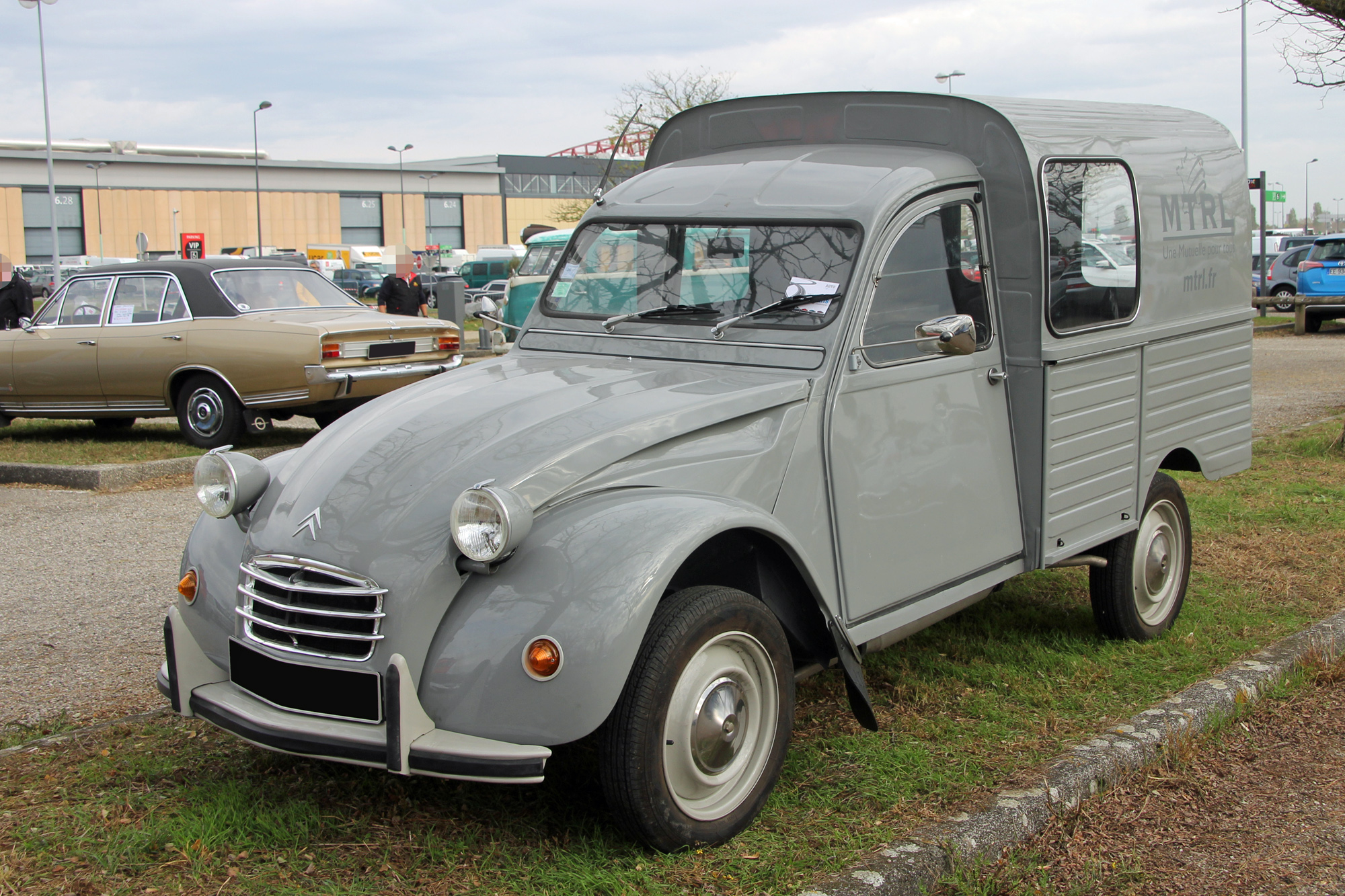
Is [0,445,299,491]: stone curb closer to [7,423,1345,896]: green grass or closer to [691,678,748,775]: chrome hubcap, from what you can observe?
[7,423,1345,896]: green grass

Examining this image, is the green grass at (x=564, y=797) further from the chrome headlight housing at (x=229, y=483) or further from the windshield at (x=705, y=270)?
the windshield at (x=705, y=270)

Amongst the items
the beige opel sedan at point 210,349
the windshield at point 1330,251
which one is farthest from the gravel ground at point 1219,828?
the windshield at point 1330,251

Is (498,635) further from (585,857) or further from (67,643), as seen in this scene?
(67,643)

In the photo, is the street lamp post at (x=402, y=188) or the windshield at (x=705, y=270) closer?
the windshield at (x=705, y=270)

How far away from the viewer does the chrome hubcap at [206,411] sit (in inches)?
426

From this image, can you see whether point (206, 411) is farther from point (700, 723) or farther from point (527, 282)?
point (700, 723)

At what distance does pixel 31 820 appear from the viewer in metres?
3.50

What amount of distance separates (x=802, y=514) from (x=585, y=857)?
1.20 metres

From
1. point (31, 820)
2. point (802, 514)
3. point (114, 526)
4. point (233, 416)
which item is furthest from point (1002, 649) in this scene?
point (233, 416)

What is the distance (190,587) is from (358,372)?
7076 millimetres

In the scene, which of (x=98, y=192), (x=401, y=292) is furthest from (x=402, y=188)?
(x=401, y=292)

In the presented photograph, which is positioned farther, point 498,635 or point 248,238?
point 248,238

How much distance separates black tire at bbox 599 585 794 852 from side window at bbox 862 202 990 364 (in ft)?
3.76

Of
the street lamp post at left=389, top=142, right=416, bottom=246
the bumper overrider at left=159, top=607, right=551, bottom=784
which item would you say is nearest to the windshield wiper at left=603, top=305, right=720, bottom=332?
the bumper overrider at left=159, top=607, right=551, bottom=784
